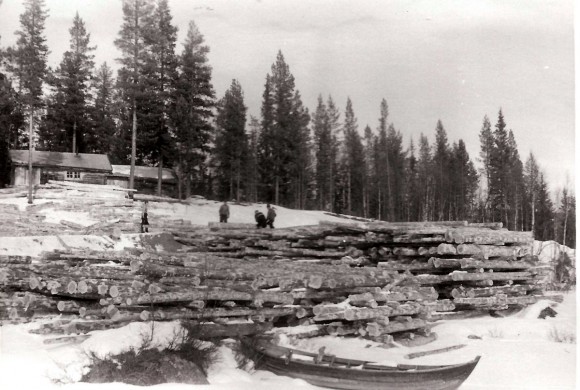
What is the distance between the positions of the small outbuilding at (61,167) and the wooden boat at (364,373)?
29.9m

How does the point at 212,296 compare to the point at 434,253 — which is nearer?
the point at 212,296

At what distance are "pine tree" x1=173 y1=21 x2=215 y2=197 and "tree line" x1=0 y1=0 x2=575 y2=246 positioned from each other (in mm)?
73

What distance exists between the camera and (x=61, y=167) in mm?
34219

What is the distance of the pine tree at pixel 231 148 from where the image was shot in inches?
828

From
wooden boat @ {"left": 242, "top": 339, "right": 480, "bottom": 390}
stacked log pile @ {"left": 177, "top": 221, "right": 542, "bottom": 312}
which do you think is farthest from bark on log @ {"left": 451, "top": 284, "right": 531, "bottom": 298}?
wooden boat @ {"left": 242, "top": 339, "right": 480, "bottom": 390}

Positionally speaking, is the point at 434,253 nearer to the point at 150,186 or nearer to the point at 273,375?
the point at 273,375

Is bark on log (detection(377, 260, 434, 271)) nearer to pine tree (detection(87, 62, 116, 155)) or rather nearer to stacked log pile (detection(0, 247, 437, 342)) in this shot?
stacked log pile (detection(0, 247, 437, 342))

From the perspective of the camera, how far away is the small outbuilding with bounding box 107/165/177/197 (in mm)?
25578

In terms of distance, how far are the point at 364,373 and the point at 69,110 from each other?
28801 millimetres

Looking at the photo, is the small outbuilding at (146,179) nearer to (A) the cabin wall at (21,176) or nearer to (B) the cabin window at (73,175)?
(B) the cabin window at (73,175)

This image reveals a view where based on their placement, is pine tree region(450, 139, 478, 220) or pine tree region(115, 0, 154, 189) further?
pine tree region(450, 139, 478, 220)

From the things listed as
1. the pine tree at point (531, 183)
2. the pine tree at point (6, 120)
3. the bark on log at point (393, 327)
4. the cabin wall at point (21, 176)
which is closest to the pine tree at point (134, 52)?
the pine tree at point (6, 120)

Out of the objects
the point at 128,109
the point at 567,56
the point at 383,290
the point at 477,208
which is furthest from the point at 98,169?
the point at 567,56

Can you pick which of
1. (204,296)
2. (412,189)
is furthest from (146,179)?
(412,189)
